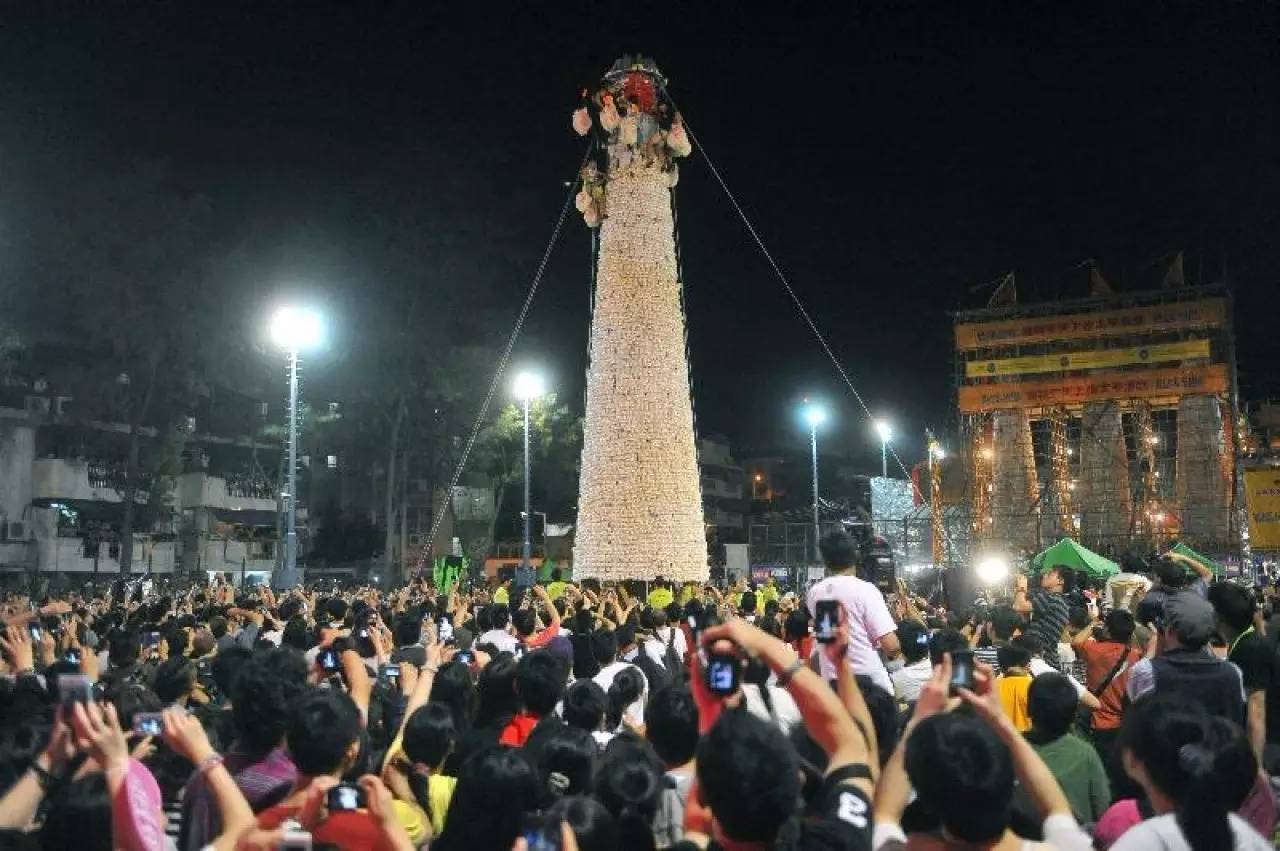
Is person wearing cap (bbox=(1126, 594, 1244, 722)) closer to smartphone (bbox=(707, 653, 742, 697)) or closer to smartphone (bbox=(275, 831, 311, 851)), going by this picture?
smartphone (bbox=(707, 653, 742, 697))

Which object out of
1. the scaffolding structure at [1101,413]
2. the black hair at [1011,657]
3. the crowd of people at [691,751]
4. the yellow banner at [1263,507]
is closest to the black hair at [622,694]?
the crowd of people at [691,751]

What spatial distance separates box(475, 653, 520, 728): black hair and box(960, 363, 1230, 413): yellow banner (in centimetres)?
3358

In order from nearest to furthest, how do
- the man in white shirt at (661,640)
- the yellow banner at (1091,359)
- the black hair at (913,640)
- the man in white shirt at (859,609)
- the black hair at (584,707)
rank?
the black hair at (584,707) → the man in white shirt at (859,609) → the black hair at (913,640) → the man in white shirt at (661,640) → the yellow banner at (1091,359)

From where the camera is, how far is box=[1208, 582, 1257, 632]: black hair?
6.15m

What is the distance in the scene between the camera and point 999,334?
1447 inches

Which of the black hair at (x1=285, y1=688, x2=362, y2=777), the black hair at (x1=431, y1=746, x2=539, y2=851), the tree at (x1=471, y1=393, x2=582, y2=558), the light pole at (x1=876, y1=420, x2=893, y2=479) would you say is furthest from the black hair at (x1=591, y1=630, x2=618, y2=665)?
the tree at (x1=471, y1=393, x2=582, y2=558)

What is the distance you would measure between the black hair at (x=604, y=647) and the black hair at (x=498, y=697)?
2.49 metres

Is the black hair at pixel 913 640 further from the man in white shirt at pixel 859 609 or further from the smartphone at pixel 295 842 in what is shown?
the smartphone at pixel 295 842

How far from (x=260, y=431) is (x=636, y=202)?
24.4m

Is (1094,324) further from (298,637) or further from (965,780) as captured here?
(965,780)

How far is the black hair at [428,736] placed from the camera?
15.1ft

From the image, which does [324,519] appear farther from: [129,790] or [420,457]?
[129,790]

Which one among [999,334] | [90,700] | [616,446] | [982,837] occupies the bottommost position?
[982,837]

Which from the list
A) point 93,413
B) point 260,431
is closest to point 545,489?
point 260,431
